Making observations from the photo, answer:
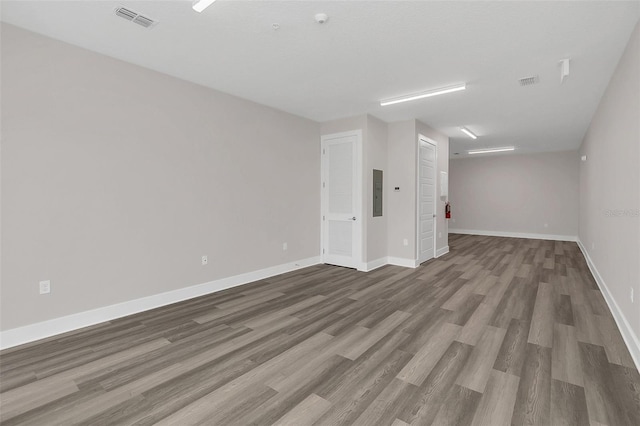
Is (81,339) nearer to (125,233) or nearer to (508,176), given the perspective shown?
(125,233)

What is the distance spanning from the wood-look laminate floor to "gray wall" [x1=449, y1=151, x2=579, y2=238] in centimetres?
661

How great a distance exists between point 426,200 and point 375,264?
5.81ft

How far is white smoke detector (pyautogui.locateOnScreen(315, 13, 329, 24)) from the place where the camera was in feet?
8.17

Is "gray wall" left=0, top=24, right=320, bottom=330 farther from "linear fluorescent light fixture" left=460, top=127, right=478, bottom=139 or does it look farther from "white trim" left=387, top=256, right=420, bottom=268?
"linear fluorescent light fixture" left=460, top=127, right=478, bottom=139

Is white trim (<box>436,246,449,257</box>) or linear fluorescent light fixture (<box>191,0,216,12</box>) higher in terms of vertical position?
linear fluorescent light fixture (<box>191,0,216,12</box>)

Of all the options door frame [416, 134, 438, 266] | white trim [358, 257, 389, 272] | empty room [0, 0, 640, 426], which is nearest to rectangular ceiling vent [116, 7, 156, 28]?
empty room [0, 0, 640, 426]

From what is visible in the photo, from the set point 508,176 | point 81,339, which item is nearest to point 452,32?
point 81,339

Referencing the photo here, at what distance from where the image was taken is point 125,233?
340 cm

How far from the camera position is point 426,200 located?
6281mm

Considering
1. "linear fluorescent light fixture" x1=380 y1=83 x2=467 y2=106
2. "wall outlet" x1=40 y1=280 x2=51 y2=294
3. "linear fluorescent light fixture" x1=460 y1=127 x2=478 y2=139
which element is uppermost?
"linear fluorescent light fixture" x1=460 y1=127 x2=478 y2=139

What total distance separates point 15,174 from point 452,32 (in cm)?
408

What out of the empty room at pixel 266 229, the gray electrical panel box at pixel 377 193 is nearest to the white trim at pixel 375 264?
the empty room at pixel 266 229

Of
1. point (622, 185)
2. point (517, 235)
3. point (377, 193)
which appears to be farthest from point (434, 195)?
point (517, 235)

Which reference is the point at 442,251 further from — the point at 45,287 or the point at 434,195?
the point at 45,287
